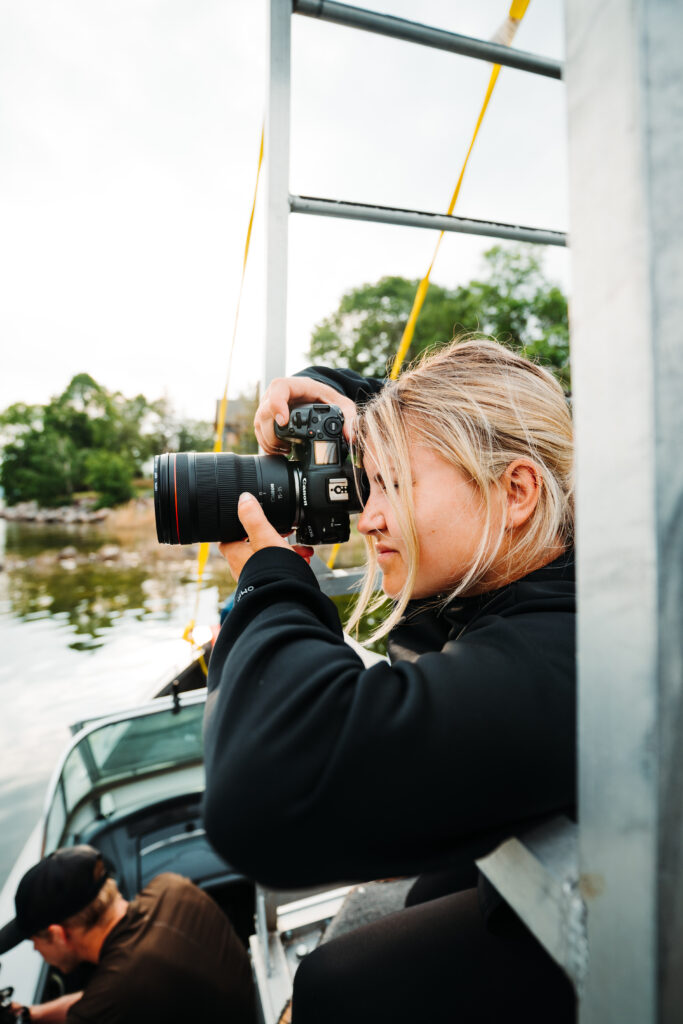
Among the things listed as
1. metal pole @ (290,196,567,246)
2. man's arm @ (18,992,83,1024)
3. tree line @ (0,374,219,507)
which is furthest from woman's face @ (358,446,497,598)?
tree line @ (0,374,219,507)

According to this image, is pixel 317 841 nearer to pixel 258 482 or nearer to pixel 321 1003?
pixel 321 1003

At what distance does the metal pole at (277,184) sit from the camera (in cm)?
101

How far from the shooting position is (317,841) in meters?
0.54

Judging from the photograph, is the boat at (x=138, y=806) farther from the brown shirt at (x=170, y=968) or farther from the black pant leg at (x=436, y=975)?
the black pant leg at (x=436, y=975)

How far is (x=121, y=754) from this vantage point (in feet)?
8.66

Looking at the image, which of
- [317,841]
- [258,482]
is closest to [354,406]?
[258,482]

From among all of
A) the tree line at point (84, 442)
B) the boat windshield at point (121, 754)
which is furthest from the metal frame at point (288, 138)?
the tree line at point (84, 442)

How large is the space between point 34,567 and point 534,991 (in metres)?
24.2

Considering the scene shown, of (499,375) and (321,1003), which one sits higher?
(499,375)

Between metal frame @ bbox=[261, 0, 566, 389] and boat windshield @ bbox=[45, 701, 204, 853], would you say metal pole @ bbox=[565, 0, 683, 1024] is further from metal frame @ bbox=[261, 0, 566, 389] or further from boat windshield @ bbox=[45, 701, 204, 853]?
boat windshield @ bbox=[45, 701, 204, 853]

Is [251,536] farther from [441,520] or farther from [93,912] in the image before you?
[93,912]

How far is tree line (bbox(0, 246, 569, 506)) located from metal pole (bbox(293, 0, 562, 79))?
14.0m

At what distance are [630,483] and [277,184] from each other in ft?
3.40

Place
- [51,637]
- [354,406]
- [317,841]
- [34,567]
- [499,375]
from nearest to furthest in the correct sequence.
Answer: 1. [317,841]
2. [499,375]
3. [354,406]
4. [51,637]
5. [34,567]
